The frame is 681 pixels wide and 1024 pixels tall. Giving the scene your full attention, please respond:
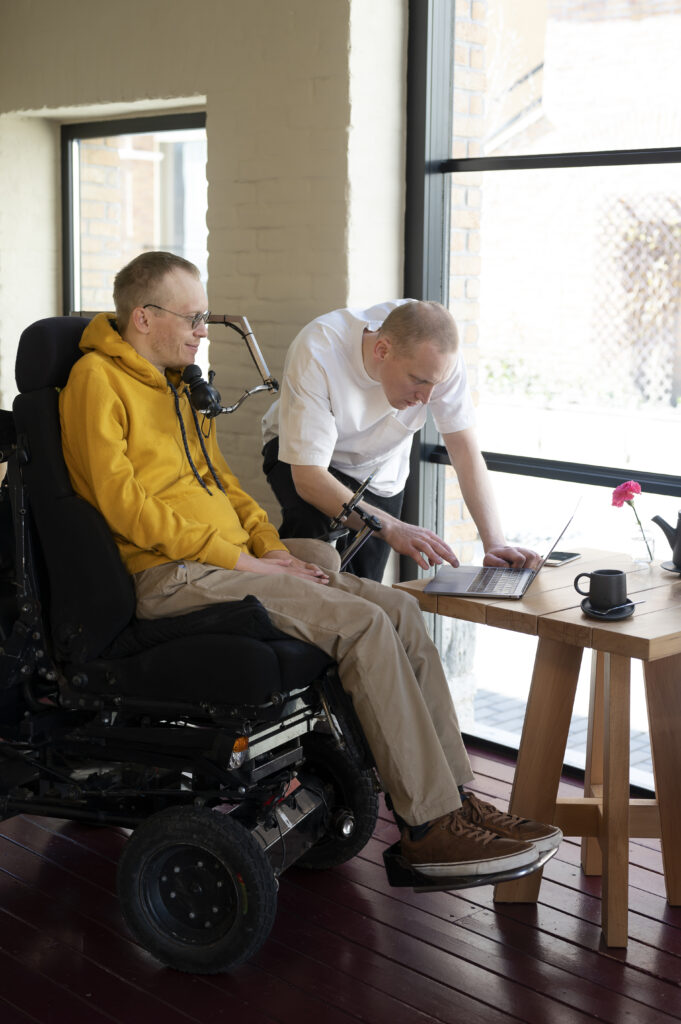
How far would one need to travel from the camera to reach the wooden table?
232 centimetres

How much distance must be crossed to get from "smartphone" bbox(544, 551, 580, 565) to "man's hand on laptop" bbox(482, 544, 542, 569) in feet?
0.17

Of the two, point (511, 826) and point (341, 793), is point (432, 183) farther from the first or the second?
point (511, 826)

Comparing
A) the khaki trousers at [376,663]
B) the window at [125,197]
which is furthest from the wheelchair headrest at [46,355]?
the window at [125,197]

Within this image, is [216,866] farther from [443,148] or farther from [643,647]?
[443,148]

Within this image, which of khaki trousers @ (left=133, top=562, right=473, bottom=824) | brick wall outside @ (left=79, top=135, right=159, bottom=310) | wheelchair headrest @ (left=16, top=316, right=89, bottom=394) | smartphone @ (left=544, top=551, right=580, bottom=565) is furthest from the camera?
brick wall outside @ (left=79, top=135, right=159, bottom=310)

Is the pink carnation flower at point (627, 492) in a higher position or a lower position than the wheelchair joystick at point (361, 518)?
higher

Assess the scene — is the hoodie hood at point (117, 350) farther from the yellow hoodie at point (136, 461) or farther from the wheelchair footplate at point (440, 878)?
the wheelchair footplate at point (440, 878)

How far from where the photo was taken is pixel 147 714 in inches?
92.1

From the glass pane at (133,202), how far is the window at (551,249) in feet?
3.04

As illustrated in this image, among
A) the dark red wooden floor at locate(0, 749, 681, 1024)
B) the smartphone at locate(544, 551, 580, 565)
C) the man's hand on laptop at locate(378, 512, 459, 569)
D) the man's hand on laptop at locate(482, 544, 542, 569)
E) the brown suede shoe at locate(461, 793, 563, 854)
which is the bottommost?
the dark red wooden floor at locate(0, 749, 681, 1024)

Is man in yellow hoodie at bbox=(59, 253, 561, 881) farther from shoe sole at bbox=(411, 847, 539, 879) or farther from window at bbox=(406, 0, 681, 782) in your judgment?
window at bbox=(406, 0, 681, 782)

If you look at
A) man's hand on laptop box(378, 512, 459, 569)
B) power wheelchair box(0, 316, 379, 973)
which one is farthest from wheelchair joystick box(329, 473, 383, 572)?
power wheelchair box(0, 316, 379, 973)

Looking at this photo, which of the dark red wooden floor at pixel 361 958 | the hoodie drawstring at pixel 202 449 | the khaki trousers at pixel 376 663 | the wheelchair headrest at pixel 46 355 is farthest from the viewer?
the hoodie drawstring at pixel 202 449

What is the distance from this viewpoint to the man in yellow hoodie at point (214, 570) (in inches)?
89.2
